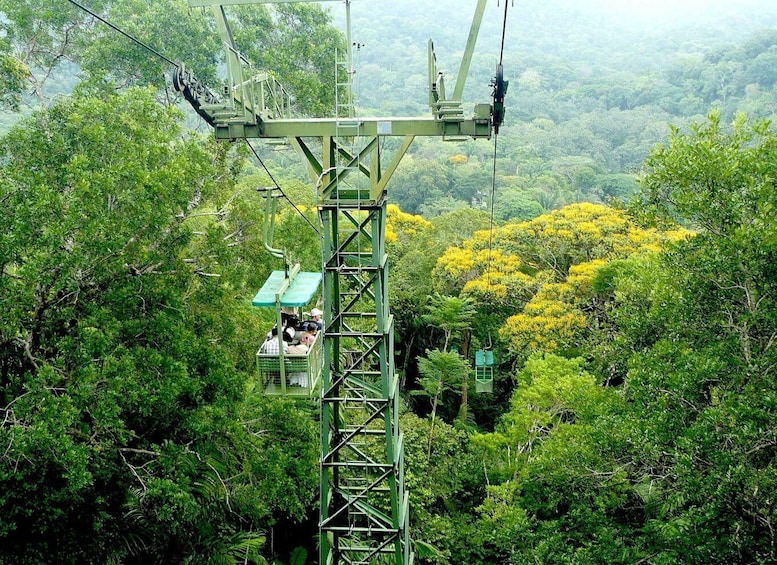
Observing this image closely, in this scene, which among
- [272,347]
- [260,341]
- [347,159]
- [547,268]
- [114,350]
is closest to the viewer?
[114,350]

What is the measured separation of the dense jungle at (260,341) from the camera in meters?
7.38

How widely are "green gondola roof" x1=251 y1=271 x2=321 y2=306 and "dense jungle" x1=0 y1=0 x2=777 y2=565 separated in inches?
45.9

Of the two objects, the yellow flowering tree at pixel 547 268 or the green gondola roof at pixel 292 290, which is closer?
the green gondola roof at pixel 292 290

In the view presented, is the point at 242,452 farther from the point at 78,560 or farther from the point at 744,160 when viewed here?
the point at 744,160

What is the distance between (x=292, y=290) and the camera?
891 centimetres

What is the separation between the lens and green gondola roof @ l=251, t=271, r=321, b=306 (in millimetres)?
8539

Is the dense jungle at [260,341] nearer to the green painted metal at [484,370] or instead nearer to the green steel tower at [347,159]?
the green steel tower at [347,159]

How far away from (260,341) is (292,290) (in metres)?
3.98

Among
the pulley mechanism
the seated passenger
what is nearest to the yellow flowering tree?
the seated passenger

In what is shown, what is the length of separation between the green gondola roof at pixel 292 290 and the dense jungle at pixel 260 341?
45.9 inches

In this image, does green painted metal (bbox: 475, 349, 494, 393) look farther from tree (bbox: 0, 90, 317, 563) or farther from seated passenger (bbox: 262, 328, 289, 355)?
seated passenger (bbox: 262, 328, 289, 355)

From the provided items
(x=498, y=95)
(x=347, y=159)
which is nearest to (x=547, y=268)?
(x=347, y=159)

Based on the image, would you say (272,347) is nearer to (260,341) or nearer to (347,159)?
(347,159)

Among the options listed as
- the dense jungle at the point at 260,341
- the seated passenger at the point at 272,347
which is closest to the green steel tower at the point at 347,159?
the dense jungle at the point at 260,341
